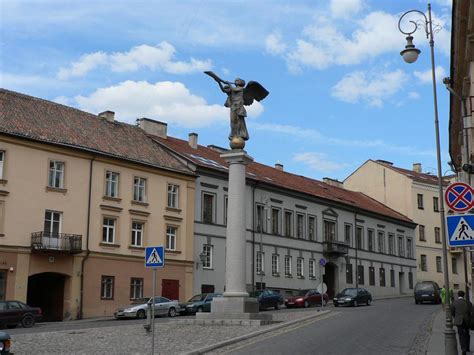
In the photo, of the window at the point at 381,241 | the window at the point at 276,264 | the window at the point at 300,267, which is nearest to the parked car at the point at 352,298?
the window at the point at 276,264

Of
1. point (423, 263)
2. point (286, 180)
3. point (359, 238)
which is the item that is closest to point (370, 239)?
point (359, 238)

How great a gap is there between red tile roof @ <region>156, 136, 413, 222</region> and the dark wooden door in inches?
326

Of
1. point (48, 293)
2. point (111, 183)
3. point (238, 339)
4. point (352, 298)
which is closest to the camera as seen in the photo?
point (238, 339)

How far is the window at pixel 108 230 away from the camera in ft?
129

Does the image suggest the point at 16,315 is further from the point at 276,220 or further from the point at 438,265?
the point at 438,265

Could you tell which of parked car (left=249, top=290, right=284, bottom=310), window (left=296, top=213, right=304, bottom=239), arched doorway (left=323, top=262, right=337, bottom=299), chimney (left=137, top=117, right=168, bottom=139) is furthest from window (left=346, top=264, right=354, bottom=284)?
chimney (left=137, top=117, right=168, bottom=139)

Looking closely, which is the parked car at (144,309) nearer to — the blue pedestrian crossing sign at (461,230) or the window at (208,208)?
the window at (208,208)

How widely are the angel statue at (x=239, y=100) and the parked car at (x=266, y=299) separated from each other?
13856 mm

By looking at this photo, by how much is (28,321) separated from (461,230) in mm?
23589

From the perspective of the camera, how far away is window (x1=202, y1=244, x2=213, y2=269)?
147 feet

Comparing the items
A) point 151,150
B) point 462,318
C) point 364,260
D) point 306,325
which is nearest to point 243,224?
point 306,325

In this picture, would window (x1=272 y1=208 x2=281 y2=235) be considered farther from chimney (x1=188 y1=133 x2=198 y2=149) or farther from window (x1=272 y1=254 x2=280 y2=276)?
chimney (x1=188 y1=133 x2=198 y2=149)

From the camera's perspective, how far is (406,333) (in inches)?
877

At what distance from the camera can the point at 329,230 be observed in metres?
58.6
